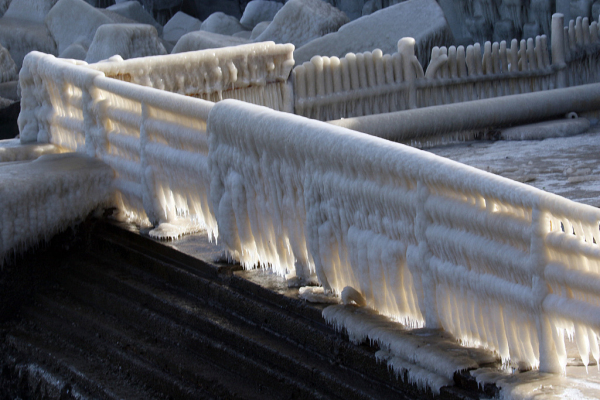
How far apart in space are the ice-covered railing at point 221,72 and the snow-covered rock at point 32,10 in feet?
40.6

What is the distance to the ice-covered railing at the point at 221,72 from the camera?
571 centimetres

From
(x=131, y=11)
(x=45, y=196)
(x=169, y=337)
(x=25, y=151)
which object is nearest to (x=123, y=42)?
(x=131, y=11)

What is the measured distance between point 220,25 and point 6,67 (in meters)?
4.89

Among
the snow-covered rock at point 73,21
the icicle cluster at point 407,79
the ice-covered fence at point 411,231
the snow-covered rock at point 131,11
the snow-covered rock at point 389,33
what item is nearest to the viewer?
the ice-covered fence at point 411,231

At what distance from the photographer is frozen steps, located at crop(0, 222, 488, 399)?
2.83m

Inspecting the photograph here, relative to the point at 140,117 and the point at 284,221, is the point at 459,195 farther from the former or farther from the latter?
the point at 140,117

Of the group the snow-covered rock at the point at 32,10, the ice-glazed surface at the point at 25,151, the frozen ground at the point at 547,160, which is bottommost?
the frozen ground at the point at 547,160

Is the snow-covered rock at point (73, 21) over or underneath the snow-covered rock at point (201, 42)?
over

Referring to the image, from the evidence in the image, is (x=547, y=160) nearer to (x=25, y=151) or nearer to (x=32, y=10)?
(x=25, y=151)

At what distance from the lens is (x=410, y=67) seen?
7.75m

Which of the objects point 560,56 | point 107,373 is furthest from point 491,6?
point 107,373

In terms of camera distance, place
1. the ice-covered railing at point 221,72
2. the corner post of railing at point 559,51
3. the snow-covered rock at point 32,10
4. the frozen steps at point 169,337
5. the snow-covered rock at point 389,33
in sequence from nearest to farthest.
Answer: the frozen steps at point 169,337, the ice-covered railing at point 221,72, the corner post of railing at point 559,51, the snow-covered rock at point 389,33, the snow-covered rock at point 32,10

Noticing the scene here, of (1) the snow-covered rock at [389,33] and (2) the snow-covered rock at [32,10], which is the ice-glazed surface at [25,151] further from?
(2) the snow-covered rock at [32,10]

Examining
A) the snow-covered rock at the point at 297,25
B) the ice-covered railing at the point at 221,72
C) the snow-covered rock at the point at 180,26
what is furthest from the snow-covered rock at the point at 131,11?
the ice-covered railing at the point at 221,72
